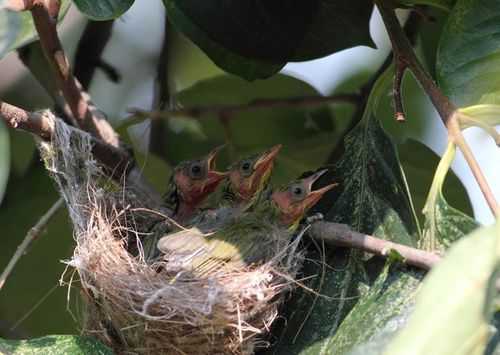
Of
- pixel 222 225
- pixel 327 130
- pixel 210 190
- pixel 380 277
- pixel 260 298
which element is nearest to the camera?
pixel 380 277

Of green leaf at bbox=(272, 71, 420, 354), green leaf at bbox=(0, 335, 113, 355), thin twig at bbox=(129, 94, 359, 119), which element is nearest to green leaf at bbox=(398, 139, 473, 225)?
thin twig at bbox=(129, 94, 359, 119)

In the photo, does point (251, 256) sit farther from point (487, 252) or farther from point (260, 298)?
point (487, 252)

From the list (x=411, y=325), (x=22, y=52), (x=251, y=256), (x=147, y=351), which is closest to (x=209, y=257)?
(x=251, y=256)

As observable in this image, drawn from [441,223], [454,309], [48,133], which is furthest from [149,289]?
[454,309]

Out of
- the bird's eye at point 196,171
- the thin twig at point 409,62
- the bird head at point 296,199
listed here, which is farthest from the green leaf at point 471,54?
the bird's eye at point 196,171

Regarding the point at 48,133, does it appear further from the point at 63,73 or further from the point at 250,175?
the point at 250,175

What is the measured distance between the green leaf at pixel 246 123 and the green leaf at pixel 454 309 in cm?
214

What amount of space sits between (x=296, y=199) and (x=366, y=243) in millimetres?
471

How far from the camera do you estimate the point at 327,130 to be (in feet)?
11.5

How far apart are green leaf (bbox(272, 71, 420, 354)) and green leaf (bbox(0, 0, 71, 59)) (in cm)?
77

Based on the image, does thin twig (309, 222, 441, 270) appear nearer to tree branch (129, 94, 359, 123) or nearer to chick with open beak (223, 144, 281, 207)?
chick with open beak (223, 144, 281, 207)

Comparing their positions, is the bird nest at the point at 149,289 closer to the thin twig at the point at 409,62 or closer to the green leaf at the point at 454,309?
the thin twig at the point at 409,62

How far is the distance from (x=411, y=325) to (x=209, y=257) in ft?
4.16

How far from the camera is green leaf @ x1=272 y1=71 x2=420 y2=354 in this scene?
1868 mm
